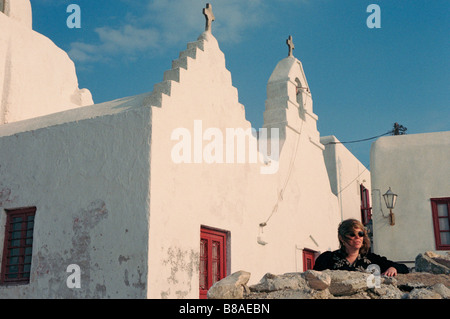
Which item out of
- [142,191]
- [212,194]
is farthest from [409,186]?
[142,191]

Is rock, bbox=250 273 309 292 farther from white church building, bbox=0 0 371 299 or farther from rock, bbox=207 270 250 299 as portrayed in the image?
white church building, bbox=0 0 371 299

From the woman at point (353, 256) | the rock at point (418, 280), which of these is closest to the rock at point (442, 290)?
the rock at point (418, 280)

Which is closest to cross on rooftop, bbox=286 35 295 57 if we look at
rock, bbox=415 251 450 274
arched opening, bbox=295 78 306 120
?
arched opening, bbox=295 78 306 120

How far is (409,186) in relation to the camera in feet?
43.9

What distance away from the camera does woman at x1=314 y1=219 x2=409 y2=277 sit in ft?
14.8

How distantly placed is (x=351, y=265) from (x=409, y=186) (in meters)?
9.37

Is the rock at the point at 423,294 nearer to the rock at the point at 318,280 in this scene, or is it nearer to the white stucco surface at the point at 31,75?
the rock at the point at 318,280

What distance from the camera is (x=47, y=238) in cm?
837

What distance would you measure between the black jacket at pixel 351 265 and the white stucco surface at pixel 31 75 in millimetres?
8324

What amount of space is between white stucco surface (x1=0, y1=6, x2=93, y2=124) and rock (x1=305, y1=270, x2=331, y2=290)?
8464 millimetres

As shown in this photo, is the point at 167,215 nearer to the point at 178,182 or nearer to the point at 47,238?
the point at 178,182

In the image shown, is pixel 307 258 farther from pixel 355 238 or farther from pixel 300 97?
pixel 355 238

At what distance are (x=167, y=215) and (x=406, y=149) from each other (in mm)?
7863
